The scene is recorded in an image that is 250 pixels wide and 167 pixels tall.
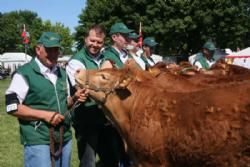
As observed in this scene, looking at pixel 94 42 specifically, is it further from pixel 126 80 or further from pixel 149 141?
pixel 149 141

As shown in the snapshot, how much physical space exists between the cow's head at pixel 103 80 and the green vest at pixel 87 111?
33.2 inches

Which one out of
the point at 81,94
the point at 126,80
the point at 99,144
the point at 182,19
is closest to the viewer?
the point at 126,80

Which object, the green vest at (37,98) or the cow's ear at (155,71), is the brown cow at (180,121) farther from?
the cow's ear at (155,71)

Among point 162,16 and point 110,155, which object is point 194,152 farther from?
point 162,16

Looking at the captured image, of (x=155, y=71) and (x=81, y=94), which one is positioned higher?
(x=155, y=71)

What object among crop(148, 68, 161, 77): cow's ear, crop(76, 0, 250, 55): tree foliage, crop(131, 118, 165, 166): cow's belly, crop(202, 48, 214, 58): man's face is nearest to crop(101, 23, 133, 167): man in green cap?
crop(148, 68, 161, 77): cow's ear

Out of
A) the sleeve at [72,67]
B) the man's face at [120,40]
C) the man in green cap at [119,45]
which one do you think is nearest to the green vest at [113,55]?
the man in green cap at [119,45]

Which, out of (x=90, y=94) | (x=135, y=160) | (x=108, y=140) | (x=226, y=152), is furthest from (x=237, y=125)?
(x=108, y=140)

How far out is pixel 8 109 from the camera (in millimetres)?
4855

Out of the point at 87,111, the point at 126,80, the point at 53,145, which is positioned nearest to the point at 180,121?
the point at 126,80

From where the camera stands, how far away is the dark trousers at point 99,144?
249 inches

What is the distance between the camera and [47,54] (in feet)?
16.6

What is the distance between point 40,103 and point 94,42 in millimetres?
1473

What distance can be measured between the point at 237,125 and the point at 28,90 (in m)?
2.16
